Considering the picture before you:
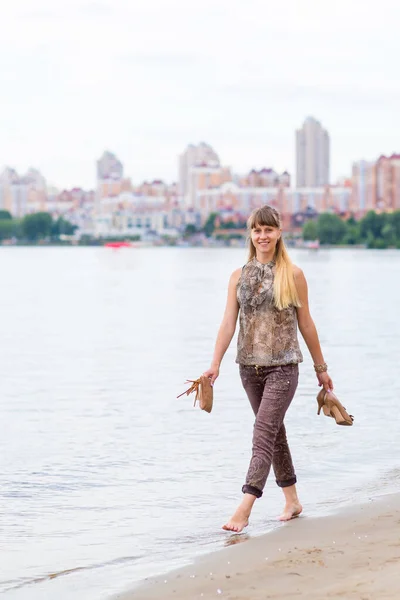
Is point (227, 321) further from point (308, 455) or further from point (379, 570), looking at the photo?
point (308, 455)

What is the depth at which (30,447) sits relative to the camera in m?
11.4

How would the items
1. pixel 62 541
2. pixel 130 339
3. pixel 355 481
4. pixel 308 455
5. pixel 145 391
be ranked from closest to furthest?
1. pixel 62 541
2. pixel 355 481
3. pixel 308 455
4. pixel 145 391
5. pixel 130 339

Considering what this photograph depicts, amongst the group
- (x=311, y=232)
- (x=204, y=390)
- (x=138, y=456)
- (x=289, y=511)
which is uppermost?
(x=204, y=390)

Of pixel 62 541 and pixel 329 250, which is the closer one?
pixel 62 541

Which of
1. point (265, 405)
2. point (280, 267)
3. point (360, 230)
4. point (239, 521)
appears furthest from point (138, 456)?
point (360, 230)

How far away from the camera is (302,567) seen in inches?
234

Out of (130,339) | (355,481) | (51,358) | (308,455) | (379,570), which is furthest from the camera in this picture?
(130,339)

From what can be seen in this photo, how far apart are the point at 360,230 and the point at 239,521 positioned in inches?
6996

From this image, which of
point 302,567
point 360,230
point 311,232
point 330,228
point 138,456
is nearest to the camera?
point 302,567

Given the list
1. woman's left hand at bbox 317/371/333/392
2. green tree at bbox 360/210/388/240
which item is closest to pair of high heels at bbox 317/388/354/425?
woman's left hand at bbox 317/371/333/392

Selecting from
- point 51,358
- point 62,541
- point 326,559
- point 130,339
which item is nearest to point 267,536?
point 326,559

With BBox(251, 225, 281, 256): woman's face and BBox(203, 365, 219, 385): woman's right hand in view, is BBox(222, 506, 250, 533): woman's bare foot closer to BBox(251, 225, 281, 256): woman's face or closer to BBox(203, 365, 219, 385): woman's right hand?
BBox(203, 365, 219, 385): woman's right hand

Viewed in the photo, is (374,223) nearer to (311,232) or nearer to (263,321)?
(311,232)

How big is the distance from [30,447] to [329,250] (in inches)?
7442
